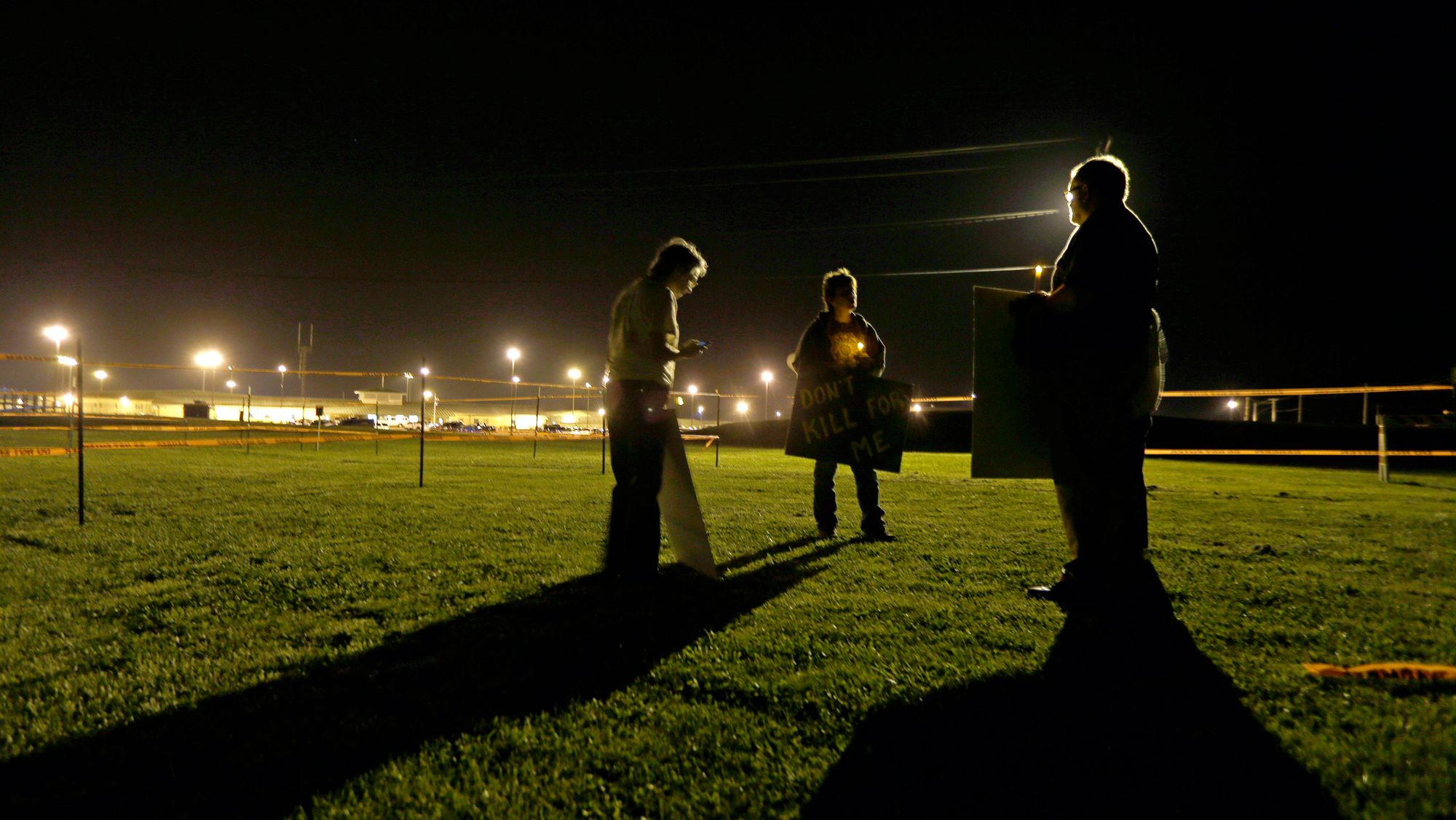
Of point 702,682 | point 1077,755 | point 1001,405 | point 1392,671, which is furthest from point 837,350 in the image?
point 1077,755

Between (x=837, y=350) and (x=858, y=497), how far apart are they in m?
1.06

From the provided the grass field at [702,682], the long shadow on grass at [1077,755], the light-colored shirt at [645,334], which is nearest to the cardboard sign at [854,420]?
the grass field at [702,682]

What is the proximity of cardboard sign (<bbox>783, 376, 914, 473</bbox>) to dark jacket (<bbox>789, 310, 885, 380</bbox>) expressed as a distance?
122 mm

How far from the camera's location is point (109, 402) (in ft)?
215

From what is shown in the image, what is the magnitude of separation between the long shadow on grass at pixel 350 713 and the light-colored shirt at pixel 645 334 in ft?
3.66

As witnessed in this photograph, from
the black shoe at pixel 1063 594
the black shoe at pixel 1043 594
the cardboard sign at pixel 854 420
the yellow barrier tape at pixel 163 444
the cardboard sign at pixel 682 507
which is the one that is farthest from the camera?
the yellow barrier tape at pixel 163 444

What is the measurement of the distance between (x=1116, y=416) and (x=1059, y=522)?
2931 mm

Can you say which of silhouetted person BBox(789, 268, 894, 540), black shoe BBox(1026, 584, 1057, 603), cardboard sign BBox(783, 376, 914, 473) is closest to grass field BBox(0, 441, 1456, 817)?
black shoe BBox(1026, 584, 1057, 603)

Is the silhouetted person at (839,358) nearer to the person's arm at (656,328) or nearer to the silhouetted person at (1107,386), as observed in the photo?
the person's arm at (656,328)

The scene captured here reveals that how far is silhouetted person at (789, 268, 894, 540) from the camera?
14.4ft

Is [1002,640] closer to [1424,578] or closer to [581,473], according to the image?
[1424,578]

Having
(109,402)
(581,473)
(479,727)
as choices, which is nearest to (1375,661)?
(479,727)

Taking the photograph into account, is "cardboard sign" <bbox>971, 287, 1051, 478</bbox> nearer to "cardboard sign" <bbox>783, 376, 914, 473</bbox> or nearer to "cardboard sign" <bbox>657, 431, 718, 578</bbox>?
"cardboard sign" <bbox>783, 376, 914, 473</bbox>

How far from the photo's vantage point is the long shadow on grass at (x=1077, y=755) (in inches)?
51.6
